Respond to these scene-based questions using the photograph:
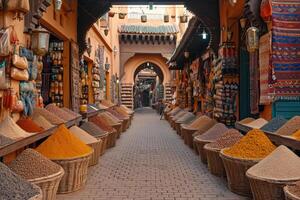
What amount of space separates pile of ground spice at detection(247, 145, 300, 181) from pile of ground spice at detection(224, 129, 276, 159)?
1.46ft

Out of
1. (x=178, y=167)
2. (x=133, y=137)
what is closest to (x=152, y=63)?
(x=133, y=137)

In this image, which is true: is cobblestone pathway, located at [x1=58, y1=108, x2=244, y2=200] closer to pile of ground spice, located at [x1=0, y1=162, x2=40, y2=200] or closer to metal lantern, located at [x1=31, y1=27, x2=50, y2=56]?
pile of ground spice, located at [x1=0, y1=162, x2=40, y2=200]

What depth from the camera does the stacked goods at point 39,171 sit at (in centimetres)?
375

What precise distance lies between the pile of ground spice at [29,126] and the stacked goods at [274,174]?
3060 mm

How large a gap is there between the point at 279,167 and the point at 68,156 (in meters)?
2.46

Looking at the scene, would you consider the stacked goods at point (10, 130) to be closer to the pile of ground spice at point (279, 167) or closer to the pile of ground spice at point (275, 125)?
the pile of ground spice at point (279, 167)

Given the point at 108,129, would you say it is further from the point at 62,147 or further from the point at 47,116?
the point at 62,147

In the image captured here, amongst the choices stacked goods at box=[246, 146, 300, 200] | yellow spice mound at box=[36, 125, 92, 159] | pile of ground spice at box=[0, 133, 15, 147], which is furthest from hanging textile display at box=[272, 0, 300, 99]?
pile of ground spice at box=[0, 133, 15, 147]

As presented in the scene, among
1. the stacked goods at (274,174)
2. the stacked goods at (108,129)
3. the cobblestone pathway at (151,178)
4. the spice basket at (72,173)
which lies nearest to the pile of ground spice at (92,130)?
the cobblestone pathway at (151,178)

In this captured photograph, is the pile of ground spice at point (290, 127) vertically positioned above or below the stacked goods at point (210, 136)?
above

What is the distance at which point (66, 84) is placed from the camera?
33.2 feet

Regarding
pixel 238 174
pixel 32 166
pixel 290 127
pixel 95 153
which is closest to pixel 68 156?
pixel 32 166

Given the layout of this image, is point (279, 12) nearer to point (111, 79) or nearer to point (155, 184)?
point (155, 184)

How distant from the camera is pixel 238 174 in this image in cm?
455
